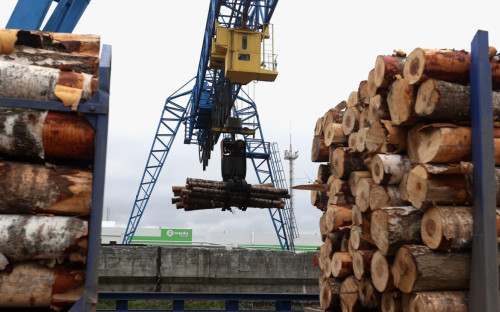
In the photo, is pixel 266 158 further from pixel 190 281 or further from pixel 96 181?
pixel 96 181

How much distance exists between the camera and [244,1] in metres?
12.7

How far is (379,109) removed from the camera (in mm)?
4934

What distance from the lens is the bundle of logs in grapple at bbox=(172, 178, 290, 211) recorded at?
25.6 feet

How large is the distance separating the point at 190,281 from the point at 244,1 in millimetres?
7647

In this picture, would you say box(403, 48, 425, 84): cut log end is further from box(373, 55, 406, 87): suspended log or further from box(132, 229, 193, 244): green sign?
box(132, 229, 193, 244): green sign

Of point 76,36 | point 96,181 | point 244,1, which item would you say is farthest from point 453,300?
point 244,1

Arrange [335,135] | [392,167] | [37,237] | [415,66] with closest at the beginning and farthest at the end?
[37,237], [415,66], [392,167], [335,135]

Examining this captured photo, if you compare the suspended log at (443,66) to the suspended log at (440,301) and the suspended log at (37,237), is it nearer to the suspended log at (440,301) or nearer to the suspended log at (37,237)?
the suspended log at (440,301)

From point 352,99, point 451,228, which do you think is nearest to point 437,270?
point 451,228

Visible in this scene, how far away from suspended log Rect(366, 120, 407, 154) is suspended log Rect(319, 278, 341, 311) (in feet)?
5.84

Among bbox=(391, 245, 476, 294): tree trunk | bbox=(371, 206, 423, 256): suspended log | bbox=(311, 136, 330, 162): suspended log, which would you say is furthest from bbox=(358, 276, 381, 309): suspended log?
bbox=(311, 136, 330, 162): suspended log

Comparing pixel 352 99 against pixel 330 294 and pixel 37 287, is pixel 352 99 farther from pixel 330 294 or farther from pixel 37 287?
pixel 37 287

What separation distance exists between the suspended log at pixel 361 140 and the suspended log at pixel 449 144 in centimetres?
114

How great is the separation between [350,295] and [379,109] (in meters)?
2.14
